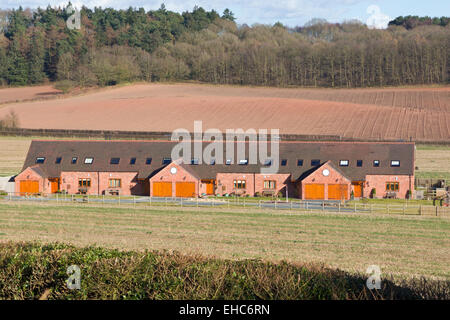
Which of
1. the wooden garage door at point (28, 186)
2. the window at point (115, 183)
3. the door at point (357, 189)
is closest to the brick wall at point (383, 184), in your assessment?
the door at point (357, 189)

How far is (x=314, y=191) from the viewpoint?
1822 inches

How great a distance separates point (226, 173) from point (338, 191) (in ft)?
29.9

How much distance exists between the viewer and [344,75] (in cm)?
12306

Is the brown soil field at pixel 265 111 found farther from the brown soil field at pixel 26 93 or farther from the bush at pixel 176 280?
the bush at pixel 176 280

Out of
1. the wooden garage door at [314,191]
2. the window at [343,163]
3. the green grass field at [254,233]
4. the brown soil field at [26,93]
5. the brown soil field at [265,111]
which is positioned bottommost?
the green grass field at [254,233]

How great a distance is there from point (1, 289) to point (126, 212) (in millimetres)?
24186

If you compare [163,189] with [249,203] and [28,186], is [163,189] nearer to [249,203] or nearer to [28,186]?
[249,203]

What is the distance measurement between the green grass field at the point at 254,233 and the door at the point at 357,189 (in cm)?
1153

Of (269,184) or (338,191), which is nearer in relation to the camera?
(338,191)

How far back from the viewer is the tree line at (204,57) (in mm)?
121062

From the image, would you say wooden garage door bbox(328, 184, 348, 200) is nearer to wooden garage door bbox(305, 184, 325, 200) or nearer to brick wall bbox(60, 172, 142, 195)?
wooden garage door bbox(305, 184, 325, 200)

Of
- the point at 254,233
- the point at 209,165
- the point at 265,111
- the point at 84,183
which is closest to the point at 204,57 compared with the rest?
the point at 265,111
